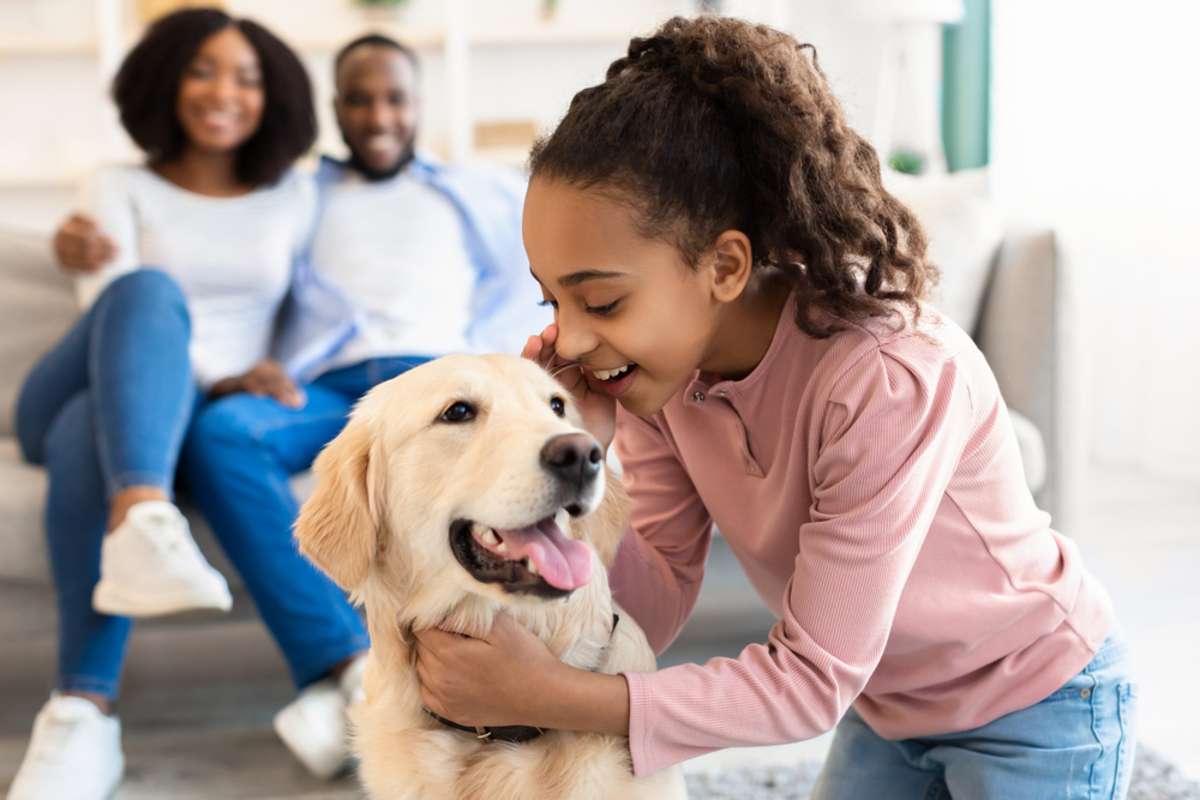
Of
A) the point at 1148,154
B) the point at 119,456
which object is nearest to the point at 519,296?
the point at 119,456

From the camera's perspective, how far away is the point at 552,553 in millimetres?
1205

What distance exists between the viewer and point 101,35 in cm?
512

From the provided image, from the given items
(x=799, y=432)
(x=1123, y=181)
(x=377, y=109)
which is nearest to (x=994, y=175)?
(x=1123, y=181)

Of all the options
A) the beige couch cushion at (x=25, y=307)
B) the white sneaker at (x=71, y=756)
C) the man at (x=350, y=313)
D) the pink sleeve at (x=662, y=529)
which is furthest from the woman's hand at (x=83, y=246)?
the pink sleeve at (x=662, y=529)

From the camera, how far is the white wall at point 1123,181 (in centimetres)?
404

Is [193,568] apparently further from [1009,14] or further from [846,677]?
[1009,14]

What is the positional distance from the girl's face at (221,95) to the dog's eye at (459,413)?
6.15 ft

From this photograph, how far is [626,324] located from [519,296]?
1780 mm

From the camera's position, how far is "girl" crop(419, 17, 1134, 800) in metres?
1.22

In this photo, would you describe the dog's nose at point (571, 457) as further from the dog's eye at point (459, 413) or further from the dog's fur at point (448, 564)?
the dog's eye at point (459, 413)

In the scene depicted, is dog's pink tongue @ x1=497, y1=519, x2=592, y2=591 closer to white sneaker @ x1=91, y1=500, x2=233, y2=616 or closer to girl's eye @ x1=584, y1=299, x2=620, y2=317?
girl's eye @ x1=584, y1=299, x2=620, y2=317

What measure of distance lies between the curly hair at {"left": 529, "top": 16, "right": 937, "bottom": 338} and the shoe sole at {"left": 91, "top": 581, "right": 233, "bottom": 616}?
1199 millimetres

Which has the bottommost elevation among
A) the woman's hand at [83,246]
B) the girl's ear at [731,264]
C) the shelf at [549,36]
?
the woman's hand at [83,246]

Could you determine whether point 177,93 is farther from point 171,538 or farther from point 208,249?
point 171,538
